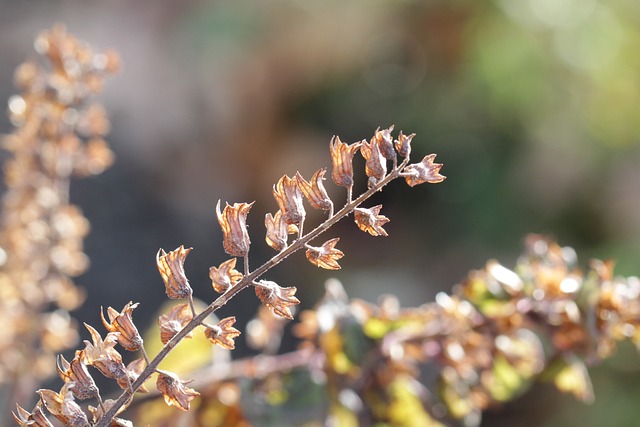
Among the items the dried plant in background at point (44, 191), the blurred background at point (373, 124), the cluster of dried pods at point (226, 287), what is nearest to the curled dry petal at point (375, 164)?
the cluster of dried pods at point (226, 287)

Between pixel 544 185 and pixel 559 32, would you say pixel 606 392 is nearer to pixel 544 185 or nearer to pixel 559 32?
pixel 544 185

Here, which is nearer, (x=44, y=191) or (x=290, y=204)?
(x=290, y=204)

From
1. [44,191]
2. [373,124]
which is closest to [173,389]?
[44,191]

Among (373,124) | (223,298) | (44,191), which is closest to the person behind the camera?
(223,298)

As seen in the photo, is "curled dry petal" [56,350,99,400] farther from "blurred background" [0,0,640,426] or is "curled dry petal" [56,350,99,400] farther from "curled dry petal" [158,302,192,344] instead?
"blurred background" [0,0,640,426]

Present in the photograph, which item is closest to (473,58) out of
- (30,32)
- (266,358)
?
(30,32)

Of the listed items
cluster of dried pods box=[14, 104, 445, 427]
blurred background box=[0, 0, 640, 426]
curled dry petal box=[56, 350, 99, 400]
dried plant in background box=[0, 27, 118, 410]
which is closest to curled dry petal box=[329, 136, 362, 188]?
cluster of dried pods box=[14, 104, 445, 427]

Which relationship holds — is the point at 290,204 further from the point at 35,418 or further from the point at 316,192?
the point at 35,418
